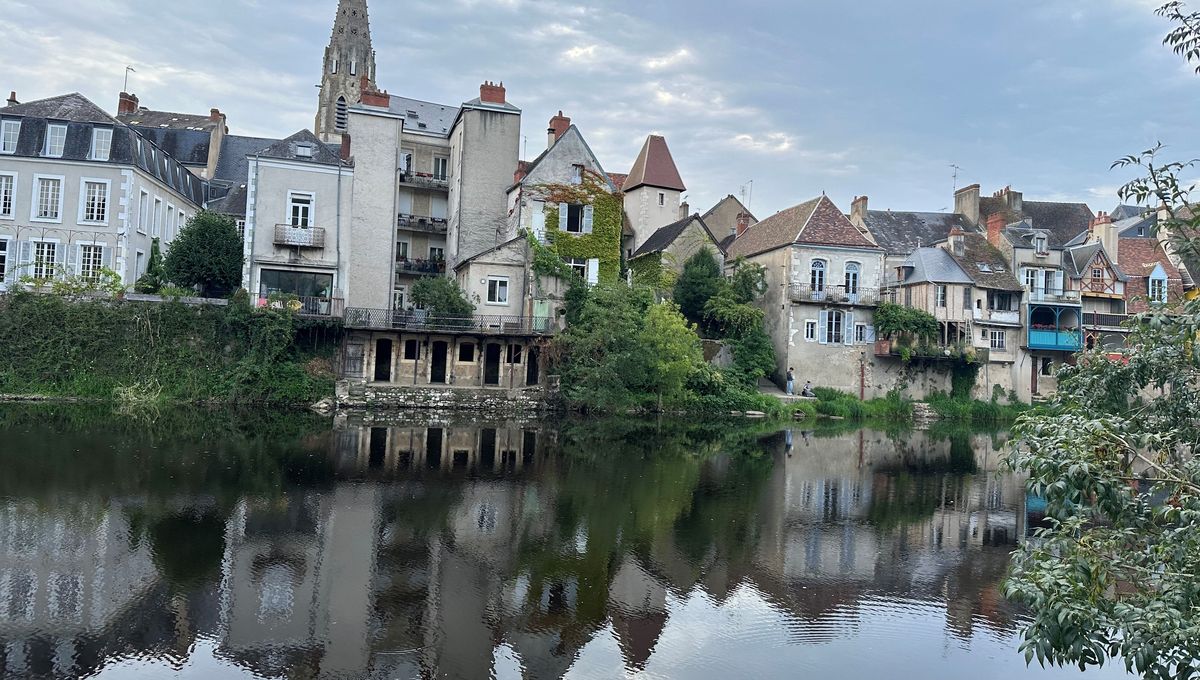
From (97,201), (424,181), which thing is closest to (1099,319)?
(424,181)

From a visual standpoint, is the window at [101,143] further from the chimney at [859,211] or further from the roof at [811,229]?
the chimney at [859,211]

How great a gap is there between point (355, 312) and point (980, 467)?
80.0 feet

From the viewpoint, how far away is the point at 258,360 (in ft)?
107

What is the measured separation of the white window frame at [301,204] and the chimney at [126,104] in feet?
75.6

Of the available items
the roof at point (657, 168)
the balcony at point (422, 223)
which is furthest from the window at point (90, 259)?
the roof at point (657, 168)

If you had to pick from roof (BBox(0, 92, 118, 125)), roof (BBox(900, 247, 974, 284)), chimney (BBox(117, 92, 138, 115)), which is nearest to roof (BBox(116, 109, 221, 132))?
chimney (BBox(117, 92, 138, 115))

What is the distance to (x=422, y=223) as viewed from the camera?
44125 millimetres

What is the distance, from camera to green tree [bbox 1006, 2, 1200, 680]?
525 centimetres

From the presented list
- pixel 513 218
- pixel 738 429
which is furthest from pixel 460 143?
pixel 738 429

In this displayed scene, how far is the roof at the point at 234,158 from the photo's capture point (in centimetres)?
4884

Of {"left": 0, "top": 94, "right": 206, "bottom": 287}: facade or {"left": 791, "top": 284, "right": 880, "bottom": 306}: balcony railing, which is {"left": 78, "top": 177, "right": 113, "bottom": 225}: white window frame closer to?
{"left": 0, "top": 94, "right": 206, "bottom": 287}: facade

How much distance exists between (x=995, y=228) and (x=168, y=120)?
50095mm

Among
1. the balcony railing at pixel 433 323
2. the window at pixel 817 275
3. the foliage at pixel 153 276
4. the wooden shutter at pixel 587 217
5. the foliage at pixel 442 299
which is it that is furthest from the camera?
the window at pixel 817 275

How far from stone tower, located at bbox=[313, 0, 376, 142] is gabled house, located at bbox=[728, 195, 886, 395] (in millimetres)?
39652
